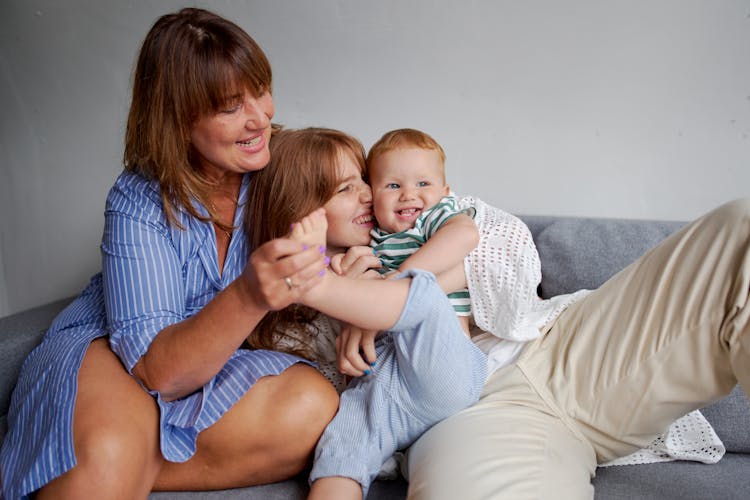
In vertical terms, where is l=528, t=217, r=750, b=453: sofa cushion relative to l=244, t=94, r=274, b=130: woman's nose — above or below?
below

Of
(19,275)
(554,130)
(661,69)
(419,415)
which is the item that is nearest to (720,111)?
(661,69)

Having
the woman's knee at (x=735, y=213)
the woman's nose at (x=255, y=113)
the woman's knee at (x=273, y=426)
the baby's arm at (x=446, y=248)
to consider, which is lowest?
the woman's knee at (x=273, y=426)

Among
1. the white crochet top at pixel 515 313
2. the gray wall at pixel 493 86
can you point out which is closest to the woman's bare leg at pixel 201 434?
the white crochet top at pixel 515 313

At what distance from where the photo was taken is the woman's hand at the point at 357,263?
1390 millimetres

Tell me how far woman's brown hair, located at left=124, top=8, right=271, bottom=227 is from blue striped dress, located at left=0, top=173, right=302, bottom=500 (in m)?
0.05

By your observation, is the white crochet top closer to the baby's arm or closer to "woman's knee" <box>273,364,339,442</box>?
the baby's arm

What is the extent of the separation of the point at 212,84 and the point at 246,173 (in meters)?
0.28

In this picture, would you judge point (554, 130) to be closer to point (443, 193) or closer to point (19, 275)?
point (443, 193)

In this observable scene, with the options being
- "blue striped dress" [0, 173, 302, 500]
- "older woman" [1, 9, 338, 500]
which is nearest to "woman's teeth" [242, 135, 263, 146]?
"older woman" [1, 9, 338, 500]

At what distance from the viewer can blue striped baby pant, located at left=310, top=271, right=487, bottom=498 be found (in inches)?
47.0

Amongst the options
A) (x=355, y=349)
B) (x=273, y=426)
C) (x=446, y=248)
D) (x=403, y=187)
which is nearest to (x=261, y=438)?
(x=273, y=426)

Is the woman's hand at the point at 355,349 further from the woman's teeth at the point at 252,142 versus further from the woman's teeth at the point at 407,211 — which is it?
the woman's teeth at the point at 252,142

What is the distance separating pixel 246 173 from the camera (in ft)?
5.05

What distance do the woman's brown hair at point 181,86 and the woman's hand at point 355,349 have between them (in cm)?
41
